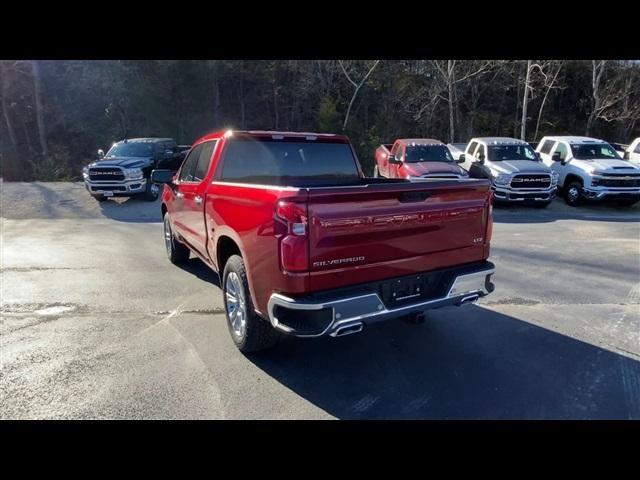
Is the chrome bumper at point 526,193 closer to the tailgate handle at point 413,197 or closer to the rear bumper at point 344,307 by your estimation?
the rear bumper at point 344,307

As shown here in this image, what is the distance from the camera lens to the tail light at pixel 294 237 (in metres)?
2.66

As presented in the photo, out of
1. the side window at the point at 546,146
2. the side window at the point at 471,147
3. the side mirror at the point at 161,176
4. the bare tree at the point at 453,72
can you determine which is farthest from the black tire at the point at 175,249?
the bare tree at the point at 453,72

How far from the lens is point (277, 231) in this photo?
277cm

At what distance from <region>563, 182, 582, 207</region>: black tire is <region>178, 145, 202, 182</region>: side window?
38.5 feet

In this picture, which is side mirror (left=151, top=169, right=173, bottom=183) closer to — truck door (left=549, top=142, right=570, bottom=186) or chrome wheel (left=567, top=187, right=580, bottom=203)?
chrome wheel (left=567, top=187, right=580, bottom=203)

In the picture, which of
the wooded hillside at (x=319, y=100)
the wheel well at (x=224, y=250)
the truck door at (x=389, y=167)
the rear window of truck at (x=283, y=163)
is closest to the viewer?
the wheel well at (x=224, y=250)

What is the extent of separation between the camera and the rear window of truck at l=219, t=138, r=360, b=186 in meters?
4.30

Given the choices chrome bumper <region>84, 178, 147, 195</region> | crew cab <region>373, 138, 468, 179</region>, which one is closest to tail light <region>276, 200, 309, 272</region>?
crew cab <region>373, 138, 468, 179</region>

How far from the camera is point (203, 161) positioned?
187 inches

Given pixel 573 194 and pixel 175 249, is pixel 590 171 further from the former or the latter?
pixel 175 249

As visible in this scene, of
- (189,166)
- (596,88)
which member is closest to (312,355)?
(189,166)

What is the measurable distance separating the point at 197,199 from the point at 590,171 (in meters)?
11.8

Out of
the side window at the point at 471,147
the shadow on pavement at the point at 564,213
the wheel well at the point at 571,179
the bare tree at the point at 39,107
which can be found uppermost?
the bare tree at the point at 39,107
